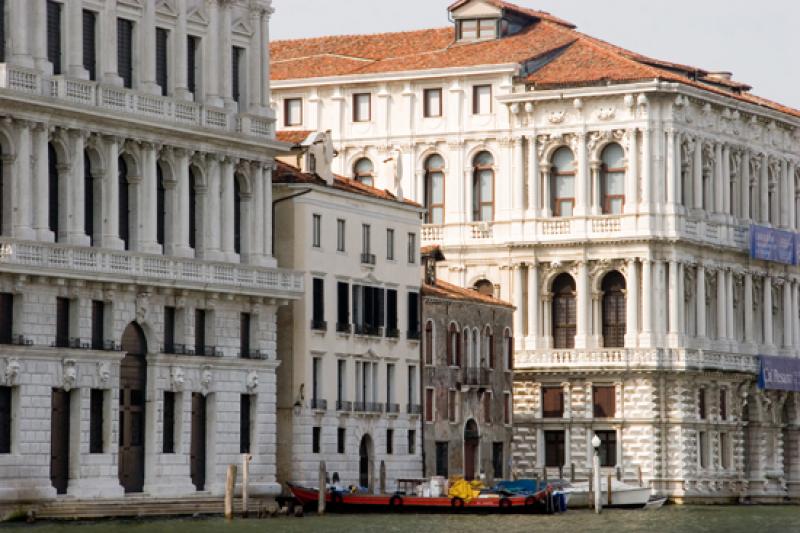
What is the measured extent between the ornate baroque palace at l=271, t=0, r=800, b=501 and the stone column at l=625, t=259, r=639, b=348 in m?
0.07

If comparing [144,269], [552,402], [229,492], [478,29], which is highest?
[478,29]

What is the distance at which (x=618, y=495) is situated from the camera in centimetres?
9381

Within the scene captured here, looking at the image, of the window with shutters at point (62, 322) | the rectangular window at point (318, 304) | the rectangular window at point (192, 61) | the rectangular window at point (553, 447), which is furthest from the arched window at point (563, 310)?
the window with shutters at point (62, 322)

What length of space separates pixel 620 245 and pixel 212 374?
29045 mm

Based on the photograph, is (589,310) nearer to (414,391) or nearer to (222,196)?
(414,391)

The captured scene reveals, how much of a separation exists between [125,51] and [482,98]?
3181 centimetres

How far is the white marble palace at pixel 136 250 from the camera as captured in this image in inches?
2793

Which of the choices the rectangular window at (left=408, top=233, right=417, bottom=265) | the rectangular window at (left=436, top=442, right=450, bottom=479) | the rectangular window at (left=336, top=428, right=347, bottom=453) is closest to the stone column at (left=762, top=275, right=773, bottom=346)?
the rectangular window at (left=436, top=442, right=450, bottom=479)

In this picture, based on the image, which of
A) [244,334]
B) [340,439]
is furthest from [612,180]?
[244,334]

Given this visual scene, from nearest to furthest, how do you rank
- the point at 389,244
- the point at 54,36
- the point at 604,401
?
the point at 54,36, the point at 389,244, the point at 604,401

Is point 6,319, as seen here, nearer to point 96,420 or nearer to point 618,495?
point 96,420

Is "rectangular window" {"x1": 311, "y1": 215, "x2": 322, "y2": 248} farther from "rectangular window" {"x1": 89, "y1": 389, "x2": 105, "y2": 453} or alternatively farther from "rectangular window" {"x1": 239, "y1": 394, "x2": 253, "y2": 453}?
"rectangular window" {"x1": 89, "y1": 389, "x2": 105, "y2": 453}

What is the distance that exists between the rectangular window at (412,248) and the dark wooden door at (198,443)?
13.1 m

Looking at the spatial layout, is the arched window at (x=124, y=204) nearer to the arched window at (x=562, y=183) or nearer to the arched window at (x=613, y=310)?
the arched window at (x=562, y=183)
